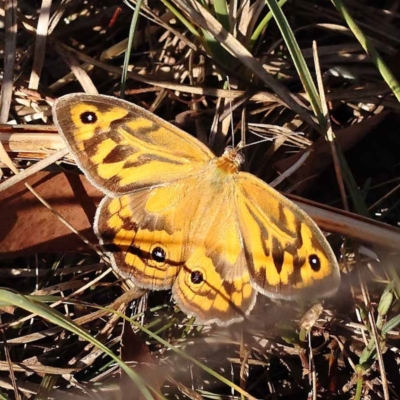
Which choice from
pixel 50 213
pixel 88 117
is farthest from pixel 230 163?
pixel 50 213

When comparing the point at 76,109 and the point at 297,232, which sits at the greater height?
the point at 76,109

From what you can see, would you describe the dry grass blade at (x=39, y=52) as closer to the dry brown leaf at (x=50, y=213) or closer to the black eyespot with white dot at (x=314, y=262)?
the dry brown leaf at (x=50, y=213)

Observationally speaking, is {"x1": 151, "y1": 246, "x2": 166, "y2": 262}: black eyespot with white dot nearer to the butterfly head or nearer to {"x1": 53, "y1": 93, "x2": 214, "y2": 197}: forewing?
{"x1": 53, "y1": 93, "x2": 214, "y2": 197}: forewing

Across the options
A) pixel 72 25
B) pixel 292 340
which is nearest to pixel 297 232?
pixel 292 340

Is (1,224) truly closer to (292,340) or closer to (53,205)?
(53,205)

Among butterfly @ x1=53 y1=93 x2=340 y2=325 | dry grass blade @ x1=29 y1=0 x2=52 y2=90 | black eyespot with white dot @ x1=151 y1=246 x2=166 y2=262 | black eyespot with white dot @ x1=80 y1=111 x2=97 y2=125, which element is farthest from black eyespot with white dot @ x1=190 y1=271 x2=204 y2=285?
dry grass blade @ x1=29 y1=0 x2=52 y2=90

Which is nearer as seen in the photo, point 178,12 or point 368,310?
point 368,310
